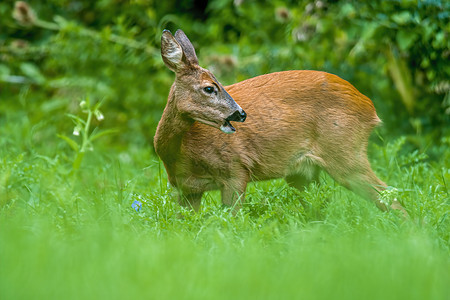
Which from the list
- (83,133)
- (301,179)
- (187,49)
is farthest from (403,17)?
(83,133)

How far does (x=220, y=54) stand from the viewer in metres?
7.38

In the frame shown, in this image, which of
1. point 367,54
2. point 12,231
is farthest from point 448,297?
point 367,54

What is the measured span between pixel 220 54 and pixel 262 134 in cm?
310


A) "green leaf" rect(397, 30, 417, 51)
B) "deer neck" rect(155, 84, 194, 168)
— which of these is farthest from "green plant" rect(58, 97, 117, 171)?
"green leaf" rect(397, 30, 417, 51)

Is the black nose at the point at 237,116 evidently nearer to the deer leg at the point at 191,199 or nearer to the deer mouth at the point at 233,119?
the deer mouth at the point at 233,119

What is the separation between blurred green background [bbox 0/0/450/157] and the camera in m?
6.17

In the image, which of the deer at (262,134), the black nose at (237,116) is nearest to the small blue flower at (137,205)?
the deer at (262,134)

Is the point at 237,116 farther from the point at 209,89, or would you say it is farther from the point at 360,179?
the point at 360,179

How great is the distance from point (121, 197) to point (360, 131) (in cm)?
179

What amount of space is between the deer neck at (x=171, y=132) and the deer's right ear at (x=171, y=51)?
169mm

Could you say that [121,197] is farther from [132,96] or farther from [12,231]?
[132,96]

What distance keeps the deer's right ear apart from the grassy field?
87 centimetres

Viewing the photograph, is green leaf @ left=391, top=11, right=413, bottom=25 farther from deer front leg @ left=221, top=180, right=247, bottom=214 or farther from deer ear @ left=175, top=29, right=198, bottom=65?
deer front leg @ left=221, top=180, right=247, bottom=214

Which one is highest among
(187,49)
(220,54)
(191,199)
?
(187,49)
